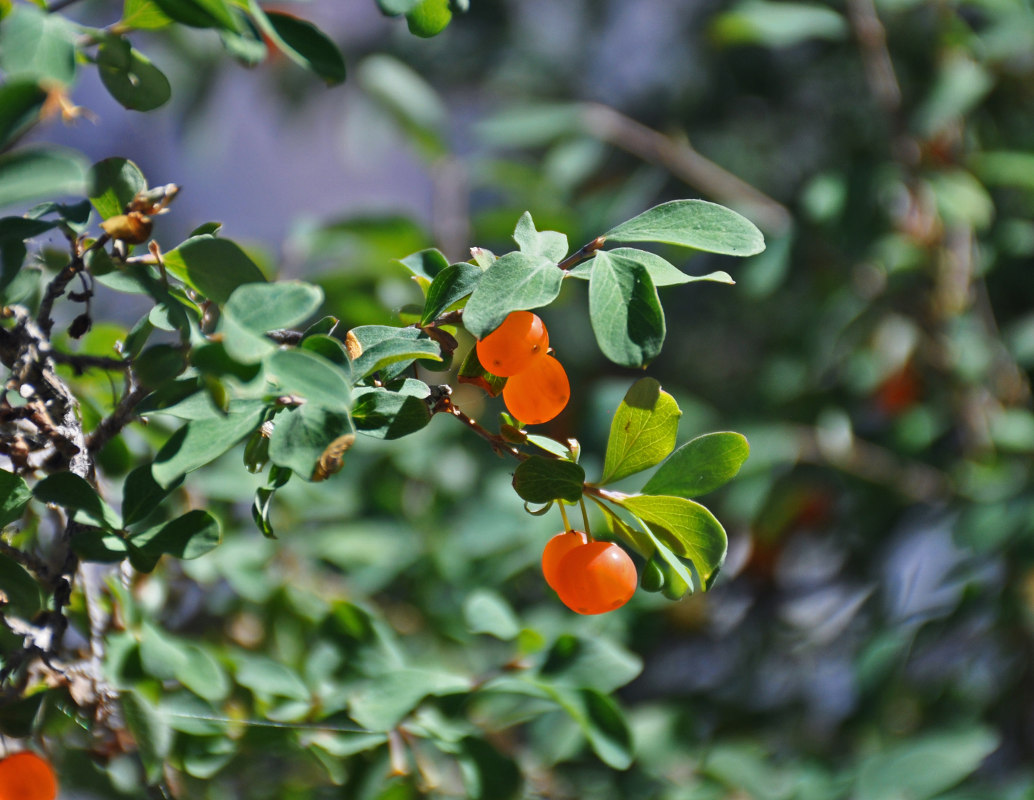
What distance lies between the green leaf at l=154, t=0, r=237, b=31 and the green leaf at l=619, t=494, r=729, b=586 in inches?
9.5

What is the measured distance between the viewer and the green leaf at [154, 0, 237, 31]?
0.31 m

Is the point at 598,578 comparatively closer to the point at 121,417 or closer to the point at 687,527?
the point at 687,527

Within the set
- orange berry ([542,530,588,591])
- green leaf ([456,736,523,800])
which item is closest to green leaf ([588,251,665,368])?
orange berry ([542,530,588,591])

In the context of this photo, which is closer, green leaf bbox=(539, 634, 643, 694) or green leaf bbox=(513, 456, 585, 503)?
green leaf bbox=(513, 456, 585, 503)

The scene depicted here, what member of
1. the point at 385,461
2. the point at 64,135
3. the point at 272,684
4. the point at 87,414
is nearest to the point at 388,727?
the point at 272,684

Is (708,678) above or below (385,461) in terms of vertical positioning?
below

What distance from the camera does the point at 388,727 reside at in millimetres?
475

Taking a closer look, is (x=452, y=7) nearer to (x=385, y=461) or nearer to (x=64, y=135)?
(x=64, y=135)

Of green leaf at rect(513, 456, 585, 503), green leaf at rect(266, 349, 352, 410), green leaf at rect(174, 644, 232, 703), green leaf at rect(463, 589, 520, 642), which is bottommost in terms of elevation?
green leaf at rect(463, 589, 520, 642)

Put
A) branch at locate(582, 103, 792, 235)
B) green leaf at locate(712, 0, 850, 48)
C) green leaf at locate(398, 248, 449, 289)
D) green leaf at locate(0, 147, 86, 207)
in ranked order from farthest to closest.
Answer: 1. branch at locate(582, 103, 792, 235)
2. green leaf at locate(712, 0, 850, 48)
3. green leaf at locate(398, 248, 449, 289)
4. green leaf at locate(0, 147, 86, 207)

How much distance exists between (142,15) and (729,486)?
32.9 inches

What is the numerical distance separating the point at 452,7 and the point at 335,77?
59mm

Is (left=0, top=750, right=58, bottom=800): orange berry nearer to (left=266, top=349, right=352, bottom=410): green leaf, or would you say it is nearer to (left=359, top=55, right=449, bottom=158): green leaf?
(left=266, top=349, right=352, bottom=410): green leaf

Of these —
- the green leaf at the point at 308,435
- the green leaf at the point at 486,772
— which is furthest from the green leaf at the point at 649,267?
the green leaf at the point at 486,772
